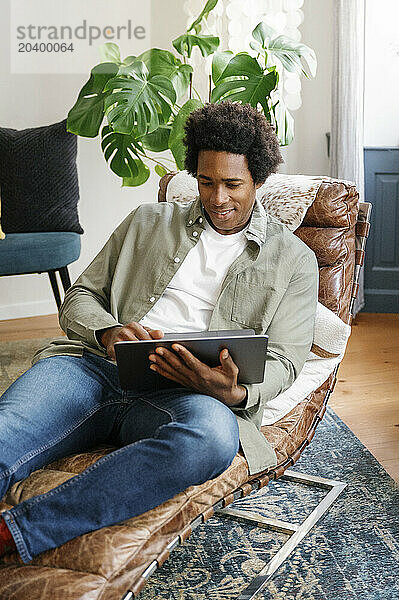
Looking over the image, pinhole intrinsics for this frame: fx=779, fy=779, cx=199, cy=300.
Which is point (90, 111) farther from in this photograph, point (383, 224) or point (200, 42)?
point (383, 224)

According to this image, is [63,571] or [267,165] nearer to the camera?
[63,571]

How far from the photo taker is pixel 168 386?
1675 mm

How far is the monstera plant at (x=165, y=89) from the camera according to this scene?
300 centimetres

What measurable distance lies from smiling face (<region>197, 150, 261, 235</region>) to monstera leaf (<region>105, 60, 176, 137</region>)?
4.00 feet

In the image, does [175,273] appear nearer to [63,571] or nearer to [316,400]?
[316,400]

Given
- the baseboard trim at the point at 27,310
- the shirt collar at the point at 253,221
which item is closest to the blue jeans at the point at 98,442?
the shirt collar at the point at 253,221

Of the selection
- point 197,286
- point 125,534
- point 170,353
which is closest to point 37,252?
point 197,286

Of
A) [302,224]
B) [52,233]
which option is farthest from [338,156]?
[302,224]

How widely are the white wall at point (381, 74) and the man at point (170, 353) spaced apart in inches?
93.6

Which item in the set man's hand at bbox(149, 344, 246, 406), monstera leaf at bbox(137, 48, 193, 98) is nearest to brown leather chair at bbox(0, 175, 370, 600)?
man's hand at bbox(149, 344, 246, 406)

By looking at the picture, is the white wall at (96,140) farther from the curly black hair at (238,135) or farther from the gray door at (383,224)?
the curly black hair at (238,135)

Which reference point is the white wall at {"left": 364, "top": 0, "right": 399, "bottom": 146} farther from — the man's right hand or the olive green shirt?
the man's right hand

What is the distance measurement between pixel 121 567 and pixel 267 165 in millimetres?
1001

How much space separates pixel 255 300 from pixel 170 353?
351 millimetres
